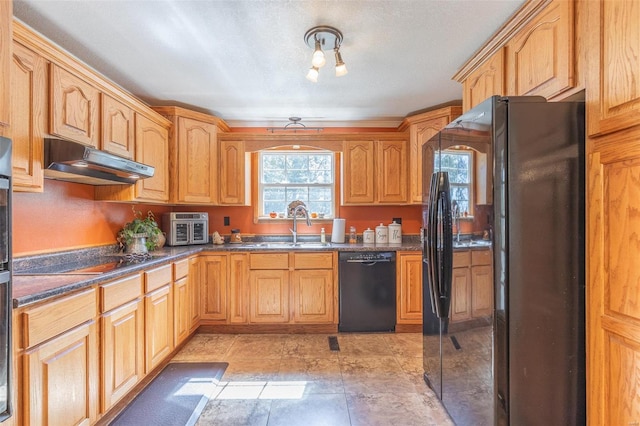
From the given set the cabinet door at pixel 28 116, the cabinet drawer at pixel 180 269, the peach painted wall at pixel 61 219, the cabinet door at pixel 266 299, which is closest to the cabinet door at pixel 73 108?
the cabinet door at pixel 28 116

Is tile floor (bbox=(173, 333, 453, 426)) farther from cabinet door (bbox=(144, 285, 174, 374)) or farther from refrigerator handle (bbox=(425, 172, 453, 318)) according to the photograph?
refrigerator handle (bbox=(425, 172, 453, 318))

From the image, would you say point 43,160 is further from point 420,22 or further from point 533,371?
point 533,371

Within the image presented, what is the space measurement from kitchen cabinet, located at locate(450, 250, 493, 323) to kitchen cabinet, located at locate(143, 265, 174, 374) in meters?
2.02

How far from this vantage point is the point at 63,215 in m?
2.26

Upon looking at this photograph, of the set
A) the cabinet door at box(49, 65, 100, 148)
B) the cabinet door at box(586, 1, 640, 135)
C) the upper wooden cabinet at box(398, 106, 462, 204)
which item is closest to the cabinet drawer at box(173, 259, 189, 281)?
the cabinet door at box(49, 65, 100, 148)

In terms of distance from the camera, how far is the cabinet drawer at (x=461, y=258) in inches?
58.7

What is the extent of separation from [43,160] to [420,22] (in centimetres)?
233

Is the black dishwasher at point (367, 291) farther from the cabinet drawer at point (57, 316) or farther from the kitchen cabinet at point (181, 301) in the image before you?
the cabinet drawer at point (57, 316)

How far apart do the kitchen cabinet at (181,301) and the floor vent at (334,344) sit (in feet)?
4.44

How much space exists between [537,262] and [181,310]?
268 cm

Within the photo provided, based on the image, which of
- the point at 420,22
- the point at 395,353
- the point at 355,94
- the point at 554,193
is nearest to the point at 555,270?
the point at 554,193

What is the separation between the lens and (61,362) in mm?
1452

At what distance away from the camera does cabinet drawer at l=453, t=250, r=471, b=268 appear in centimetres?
149

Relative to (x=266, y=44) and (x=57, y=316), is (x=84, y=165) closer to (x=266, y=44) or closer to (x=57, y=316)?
(x=57, y=316)
